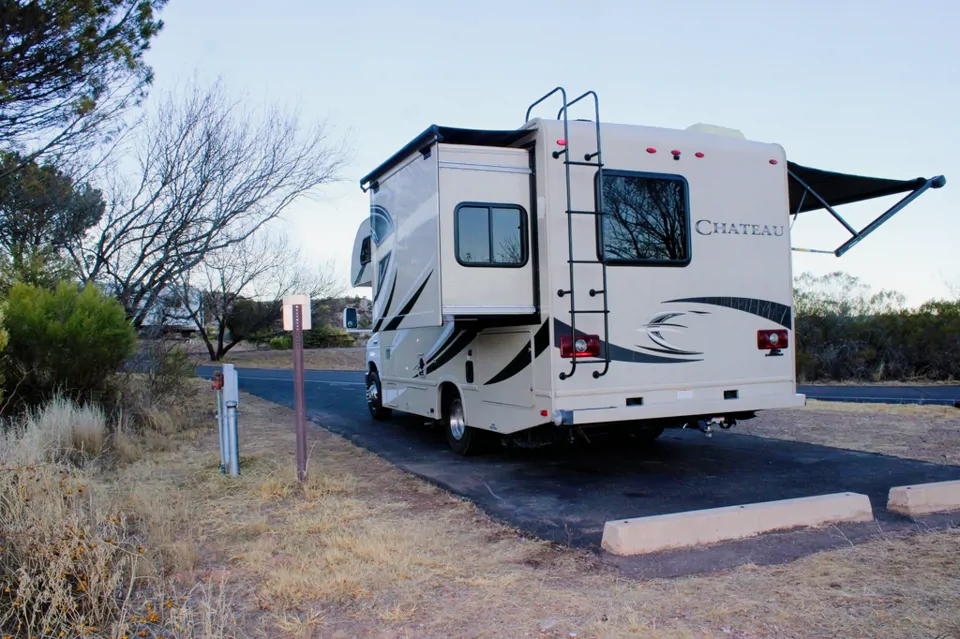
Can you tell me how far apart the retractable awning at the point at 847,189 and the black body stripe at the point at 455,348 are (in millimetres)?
3819

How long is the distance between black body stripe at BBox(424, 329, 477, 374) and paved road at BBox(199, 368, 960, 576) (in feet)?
3.49

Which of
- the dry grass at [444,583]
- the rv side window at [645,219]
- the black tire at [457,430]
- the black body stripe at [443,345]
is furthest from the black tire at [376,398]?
the rv side window at [645,219]

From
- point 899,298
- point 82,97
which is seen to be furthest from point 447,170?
point 899,298

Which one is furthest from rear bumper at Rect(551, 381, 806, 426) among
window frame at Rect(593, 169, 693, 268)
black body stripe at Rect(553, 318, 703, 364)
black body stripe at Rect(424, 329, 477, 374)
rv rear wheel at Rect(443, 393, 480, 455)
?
rv rear wheel at Rect(443, 393, 480, 455)

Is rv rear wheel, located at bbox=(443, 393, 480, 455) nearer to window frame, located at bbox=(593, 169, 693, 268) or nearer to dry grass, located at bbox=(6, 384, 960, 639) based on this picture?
dry grass, located at bbox=(6, 384, 960, 639)

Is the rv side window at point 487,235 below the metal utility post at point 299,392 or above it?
above

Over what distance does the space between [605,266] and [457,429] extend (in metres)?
3.20

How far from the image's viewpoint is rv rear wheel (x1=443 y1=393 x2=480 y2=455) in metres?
9.33

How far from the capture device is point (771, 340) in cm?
824

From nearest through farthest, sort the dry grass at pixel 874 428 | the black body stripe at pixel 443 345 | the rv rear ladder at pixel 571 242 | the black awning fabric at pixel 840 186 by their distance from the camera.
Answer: the rv rear ladder at pixel 571 242 < the black awning fabric at pixel 840 186 < the dry grass at pixel 874 428 < the black body stripe at pixel 443 345

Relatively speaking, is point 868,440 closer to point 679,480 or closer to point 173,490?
point 679,480

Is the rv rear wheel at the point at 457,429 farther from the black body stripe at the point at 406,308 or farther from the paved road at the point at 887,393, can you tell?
the paved road at the point at 887,393

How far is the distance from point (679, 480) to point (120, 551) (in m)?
Result: 5.03

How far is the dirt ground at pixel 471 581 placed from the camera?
4074mm
